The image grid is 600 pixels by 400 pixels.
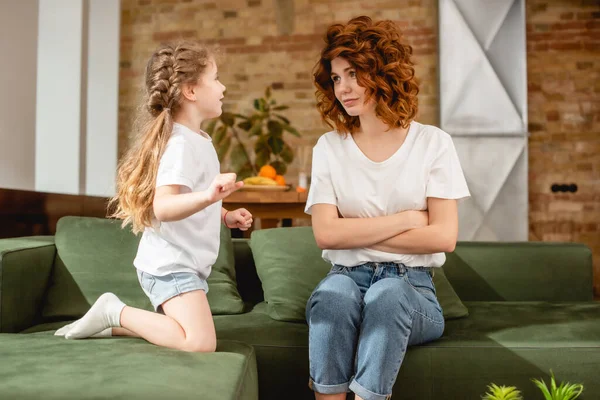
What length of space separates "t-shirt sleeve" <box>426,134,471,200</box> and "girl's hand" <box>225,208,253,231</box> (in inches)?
21.2

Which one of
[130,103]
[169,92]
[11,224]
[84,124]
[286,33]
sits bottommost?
[11,224]

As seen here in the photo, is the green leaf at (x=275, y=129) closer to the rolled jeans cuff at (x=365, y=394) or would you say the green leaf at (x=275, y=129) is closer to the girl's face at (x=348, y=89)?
the girl's face at (x=348, y=89)

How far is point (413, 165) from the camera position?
1.75 metres

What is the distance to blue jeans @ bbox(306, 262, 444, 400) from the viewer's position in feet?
4.66

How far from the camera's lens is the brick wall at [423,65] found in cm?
525

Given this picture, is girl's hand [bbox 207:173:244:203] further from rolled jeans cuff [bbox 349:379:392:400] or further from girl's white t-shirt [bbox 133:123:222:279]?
rolled jeans cuff [bbox 349:379:392:400]

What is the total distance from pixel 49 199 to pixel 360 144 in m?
1.99

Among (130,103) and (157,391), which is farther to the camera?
(130,103)

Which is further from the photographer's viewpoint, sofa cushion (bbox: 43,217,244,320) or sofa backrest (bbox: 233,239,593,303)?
sofa backrest (bbox: 233,239,593,303)

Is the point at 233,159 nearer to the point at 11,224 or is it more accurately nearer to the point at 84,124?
the point at 84,124

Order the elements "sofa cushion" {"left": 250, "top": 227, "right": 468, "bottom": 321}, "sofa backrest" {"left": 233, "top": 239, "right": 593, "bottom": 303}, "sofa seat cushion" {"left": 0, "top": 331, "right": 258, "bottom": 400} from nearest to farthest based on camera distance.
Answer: "sofa seat cushion" {"left": 0, "top": 331, "right": 258, "bottom": 400} → "sofa cushion" {"left": 250, "top": 227, "right": 468, "bottom": 321} → "sofa backrest" {"left": 233, "top": 239, "right": 593, "bottom": 303}

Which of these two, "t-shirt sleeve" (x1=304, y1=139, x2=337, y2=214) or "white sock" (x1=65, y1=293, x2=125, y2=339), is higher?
"t-shirt sleeve" (x1=304, y1=139, x2=337, y2=214)

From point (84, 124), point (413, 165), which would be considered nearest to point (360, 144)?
point (413, 165)

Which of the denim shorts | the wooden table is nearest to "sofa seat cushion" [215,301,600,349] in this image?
the denim shorts
